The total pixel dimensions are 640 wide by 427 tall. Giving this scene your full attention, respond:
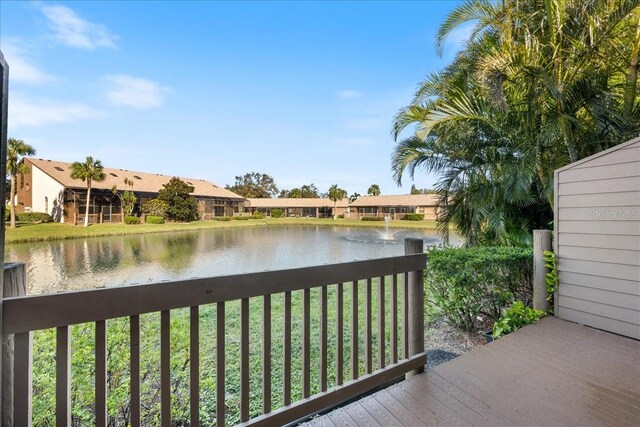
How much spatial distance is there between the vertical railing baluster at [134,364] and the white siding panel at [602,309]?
356 cm

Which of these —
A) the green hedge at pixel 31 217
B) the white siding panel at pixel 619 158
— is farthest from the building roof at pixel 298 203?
the white siding panel at pixel 619 158

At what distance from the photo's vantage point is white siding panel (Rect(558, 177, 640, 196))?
2.68 metres

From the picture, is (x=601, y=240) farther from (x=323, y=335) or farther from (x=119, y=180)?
(x=119, y=180)

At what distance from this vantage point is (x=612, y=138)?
13.9 ft

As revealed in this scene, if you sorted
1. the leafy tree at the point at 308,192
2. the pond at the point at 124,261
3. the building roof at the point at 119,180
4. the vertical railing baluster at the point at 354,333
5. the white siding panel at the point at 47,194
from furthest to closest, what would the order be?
the leafy tree at the point at 308,192 < the building roof at the point at 119,180 < the white siding panel at the point at 47,194 < the pond at the point at 124,261 < the vertical railing baluster at the point at 354,333

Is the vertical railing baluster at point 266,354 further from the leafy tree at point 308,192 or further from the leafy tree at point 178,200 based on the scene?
the leafy tree at point 308,192

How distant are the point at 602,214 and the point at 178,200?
2319 centimetres

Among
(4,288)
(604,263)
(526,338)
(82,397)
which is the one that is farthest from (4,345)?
(604,263)

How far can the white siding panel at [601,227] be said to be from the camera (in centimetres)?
267

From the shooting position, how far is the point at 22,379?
1.05m

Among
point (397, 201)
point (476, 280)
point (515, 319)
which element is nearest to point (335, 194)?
point (397, 201)

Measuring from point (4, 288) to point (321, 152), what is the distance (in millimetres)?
32563

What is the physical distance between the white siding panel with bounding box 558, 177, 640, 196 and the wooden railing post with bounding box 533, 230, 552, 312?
454mm

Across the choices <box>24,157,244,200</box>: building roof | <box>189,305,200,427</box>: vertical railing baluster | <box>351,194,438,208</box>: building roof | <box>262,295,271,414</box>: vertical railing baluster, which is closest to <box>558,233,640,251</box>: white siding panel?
<box>262,295,271,414</box>: vertical railing baluster
